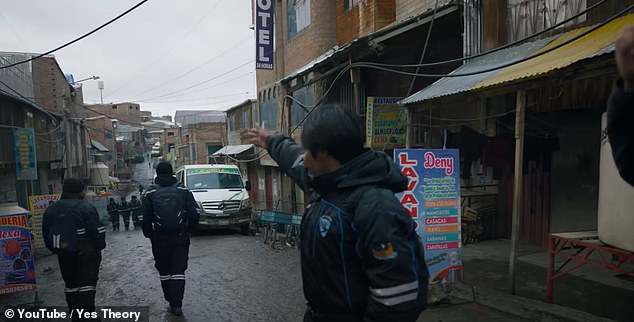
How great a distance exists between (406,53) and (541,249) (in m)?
5.15

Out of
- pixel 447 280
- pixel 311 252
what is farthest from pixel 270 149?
pixel 447 280

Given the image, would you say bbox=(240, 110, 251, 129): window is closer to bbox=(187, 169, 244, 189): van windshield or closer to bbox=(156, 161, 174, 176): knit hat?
bbox=(187, 169, 244, 189): van windshield

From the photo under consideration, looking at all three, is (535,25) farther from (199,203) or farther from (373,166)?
(199,203)

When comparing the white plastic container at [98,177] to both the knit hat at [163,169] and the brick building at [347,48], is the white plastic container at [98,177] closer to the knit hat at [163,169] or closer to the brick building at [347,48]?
the brick building at [347,48]

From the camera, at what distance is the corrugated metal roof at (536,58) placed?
459cm

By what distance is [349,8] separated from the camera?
495 inches

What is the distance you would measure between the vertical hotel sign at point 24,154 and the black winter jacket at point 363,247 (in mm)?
13872

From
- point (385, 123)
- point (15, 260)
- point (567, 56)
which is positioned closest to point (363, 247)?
point (567, 56)

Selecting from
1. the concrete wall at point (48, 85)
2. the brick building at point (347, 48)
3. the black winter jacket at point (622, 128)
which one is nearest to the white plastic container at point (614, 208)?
the brick building at point (347, 48)

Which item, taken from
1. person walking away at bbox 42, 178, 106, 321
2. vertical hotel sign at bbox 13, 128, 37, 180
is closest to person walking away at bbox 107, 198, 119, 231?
vertical hotel sign at bbox 13, 128, 37, 180

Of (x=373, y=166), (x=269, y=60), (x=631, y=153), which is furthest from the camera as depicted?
(x=269, y=60)

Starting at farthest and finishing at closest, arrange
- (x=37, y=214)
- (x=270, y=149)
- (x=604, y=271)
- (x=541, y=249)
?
(x=37, y=214), (x=541, y=249), (x=604, y=271), (x=270, y=149)

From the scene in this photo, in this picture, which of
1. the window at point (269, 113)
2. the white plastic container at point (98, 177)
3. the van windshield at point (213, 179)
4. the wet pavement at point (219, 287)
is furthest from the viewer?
the white plastic container at point (98, 177)

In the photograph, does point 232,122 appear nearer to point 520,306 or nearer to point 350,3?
point 350,3
